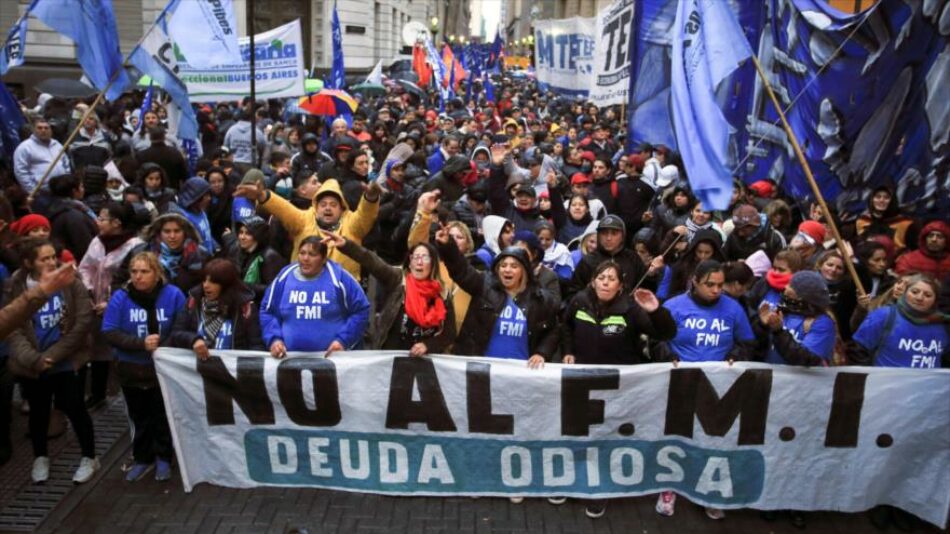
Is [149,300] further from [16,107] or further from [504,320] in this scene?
[16,107]

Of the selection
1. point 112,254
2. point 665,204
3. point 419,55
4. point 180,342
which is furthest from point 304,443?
point 419,55

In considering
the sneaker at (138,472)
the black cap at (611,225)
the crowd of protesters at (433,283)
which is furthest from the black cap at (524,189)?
the sneaker at (138,472)

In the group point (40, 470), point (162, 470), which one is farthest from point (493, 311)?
point (40, 470)

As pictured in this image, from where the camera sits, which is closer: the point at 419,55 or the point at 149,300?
the point at 149,300

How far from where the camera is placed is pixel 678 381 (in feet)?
16.9

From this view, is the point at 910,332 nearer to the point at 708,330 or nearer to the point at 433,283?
the point at 708,330

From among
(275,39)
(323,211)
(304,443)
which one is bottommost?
(304,443)

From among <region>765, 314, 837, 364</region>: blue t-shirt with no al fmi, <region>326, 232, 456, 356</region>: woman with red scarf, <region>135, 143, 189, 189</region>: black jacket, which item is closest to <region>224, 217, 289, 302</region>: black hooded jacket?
<region>326, 232, 456, 356</region>: woman with red scarf

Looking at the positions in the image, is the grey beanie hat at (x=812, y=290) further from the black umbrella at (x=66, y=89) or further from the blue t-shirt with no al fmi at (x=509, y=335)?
the black umbrella at (x=66, y=89)

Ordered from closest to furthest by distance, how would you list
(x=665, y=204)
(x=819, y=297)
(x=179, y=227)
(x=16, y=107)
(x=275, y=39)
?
(x=819, y=297) → (x=179, y=227) → (x=665, y=204) → (x=16, y=107) → (x=275, y=39)

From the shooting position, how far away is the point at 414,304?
209 inches

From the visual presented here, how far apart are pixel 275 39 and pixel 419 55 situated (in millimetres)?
15085

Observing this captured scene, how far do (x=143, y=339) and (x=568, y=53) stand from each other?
36.9ft

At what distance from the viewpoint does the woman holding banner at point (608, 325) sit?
201 inches
